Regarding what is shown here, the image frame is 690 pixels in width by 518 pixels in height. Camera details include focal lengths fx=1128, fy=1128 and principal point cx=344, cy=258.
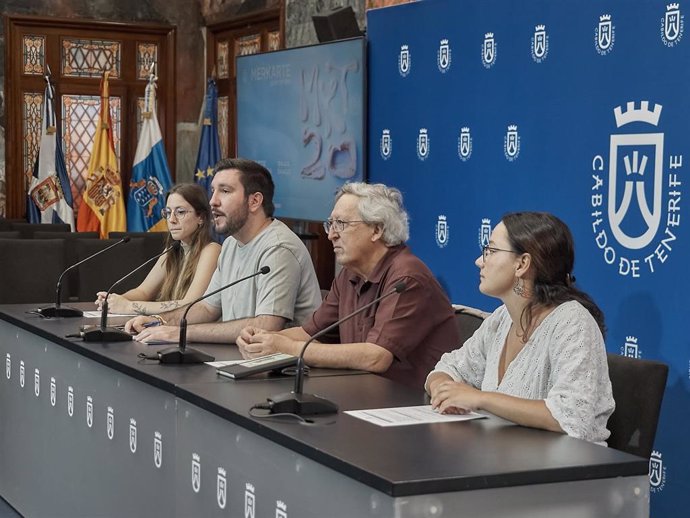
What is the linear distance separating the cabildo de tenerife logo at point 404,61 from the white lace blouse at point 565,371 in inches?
111

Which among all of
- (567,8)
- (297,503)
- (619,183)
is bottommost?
(297,503)

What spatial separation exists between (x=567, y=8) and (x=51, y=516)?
2.67 metres

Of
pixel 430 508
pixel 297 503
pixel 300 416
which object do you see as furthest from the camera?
pixel 300 416

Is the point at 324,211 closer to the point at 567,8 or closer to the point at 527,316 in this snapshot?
the point at 567,8

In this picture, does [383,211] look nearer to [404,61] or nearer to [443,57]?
[443,57]

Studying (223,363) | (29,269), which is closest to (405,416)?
(223,363)

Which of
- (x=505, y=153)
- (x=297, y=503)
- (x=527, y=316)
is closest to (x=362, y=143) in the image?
(x=505, y=153)

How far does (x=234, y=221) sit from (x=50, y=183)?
587 cm

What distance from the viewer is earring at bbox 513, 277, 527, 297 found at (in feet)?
8.94

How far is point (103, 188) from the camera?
9711mm

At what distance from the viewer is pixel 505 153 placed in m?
4.70

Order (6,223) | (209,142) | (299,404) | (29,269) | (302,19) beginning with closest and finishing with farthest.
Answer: (299,404)
(29,269)
(302,19)
(6,223)
(209,142)

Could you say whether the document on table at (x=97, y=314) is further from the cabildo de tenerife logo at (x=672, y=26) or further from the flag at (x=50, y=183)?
the flag at (x=50, y=183)

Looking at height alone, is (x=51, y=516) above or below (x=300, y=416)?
below
